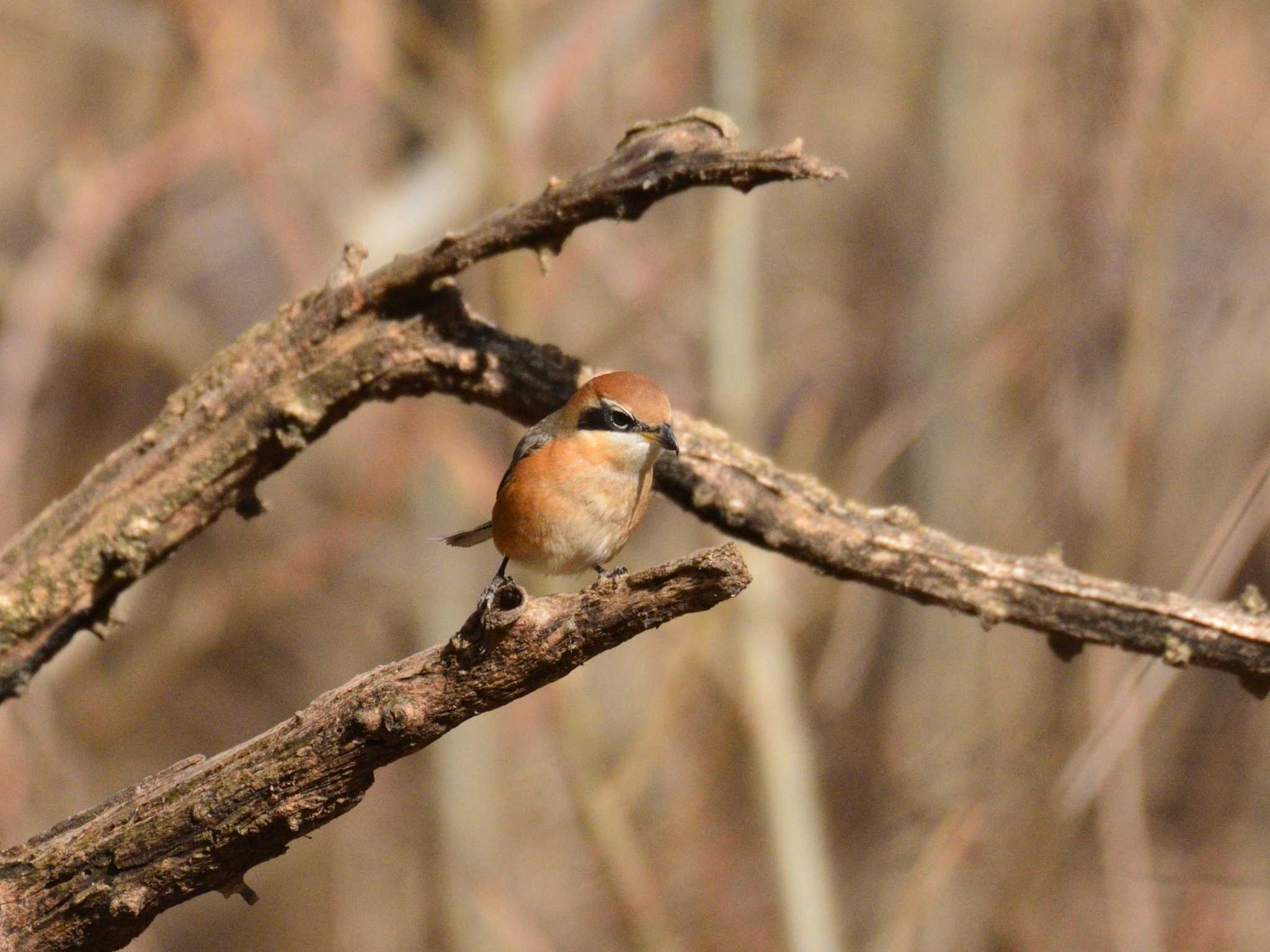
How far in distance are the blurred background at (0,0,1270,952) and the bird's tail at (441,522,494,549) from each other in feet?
2.70

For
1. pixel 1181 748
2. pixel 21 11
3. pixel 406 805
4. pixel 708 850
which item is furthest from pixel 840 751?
pixel 21 11

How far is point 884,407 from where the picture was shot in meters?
7.86

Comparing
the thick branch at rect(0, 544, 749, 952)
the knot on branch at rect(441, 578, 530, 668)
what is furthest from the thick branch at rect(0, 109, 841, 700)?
the knot on branch at rect(441, 578, 530, 668)

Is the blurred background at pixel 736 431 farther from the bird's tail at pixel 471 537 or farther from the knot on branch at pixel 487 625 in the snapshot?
the knot on branch at pixel 487 625

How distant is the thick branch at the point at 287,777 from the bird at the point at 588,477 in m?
0.71

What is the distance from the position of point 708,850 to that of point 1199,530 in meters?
3.41

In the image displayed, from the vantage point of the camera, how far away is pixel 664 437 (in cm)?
271

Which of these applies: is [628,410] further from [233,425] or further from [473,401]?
[233,425]

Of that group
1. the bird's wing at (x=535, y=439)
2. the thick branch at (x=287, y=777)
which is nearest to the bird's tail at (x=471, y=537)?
the bird's wing at (x=535, y=439)

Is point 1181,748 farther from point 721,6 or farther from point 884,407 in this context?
point 721,6

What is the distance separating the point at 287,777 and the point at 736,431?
3.58m

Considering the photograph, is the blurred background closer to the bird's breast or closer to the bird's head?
the bird's breast

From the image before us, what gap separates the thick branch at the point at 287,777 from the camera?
80.3 inches

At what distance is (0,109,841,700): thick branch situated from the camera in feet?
9.42
